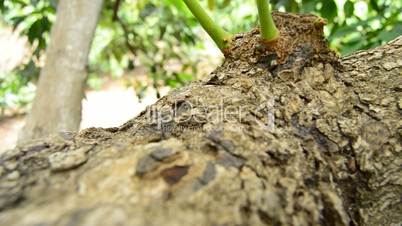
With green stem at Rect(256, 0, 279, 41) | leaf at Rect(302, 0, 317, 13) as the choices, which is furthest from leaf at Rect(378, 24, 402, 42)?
green stem at Rect(256, 0, 279, 41)

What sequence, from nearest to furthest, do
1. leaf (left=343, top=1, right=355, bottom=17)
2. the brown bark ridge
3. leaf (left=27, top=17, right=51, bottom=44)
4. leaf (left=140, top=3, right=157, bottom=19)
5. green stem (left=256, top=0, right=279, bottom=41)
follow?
the brown bark ridge, green stem (left=256, top=0, right=279, bottom=41), leaf (left=343, top=1, right=355, bottom=17), leaf (left=27, top=17, right=51, bottom=44), leaf (left=140, top=3, right=157, bottom=19)

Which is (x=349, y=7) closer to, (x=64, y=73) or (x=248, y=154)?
(x=64, y=73)

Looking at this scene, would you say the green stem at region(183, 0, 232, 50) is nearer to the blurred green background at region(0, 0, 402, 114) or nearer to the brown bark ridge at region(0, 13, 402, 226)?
the brown bark ridge at region(0, 13, 402, 226)

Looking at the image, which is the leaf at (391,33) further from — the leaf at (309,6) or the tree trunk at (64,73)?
the tree trunk at (64,73)

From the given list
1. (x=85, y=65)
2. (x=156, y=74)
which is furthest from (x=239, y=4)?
(x=85, y=65)

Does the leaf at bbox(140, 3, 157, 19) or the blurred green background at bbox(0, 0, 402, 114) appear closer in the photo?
the blurred green background at bbox(0, 0, 402, 114)

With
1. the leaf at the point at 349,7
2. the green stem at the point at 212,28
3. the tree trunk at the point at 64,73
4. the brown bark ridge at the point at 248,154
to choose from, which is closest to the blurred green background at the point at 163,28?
the leaf at the point at 349,7
